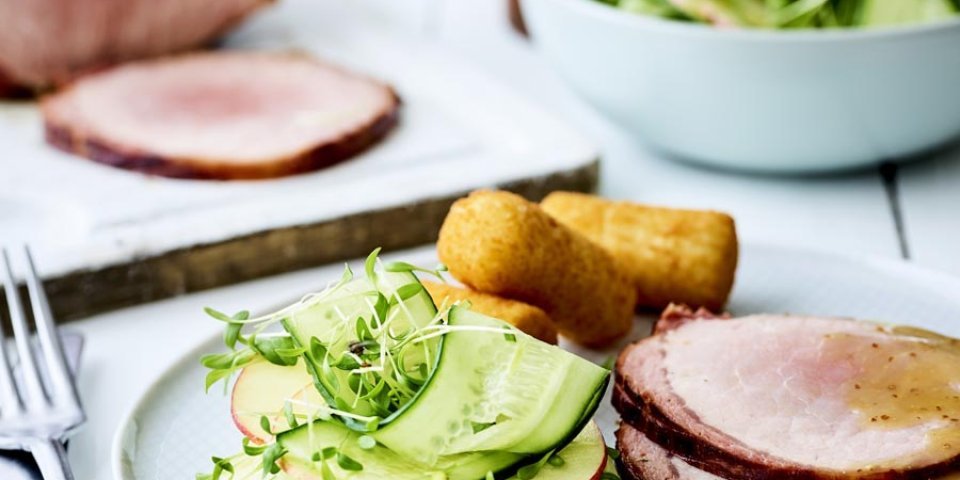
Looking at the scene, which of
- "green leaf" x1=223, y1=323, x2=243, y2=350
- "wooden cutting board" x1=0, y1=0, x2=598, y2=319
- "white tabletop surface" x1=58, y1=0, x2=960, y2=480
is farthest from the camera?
Result: "wooden cutting board" x1=0, y1=0, x2=598, y2=319

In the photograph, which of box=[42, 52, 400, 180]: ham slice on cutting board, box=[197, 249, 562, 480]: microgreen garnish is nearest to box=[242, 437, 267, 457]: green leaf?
box=[197, 249, 562, 480]: microgreen garnish

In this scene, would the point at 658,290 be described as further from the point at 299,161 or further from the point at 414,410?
the point at 299,161

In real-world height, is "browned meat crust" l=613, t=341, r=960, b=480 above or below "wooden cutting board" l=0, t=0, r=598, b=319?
below

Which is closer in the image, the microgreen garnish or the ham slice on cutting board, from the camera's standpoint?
the microgreen garnish

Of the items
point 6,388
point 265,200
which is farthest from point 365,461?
point 265,200

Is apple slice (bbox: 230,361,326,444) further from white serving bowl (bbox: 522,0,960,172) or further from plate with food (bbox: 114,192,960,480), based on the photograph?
white serving bowl (bbox: 522,0,960,172)

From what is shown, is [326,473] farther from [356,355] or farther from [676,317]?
[676,317]

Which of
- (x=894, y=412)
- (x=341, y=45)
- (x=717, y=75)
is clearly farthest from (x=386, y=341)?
(x=341, y=45)
